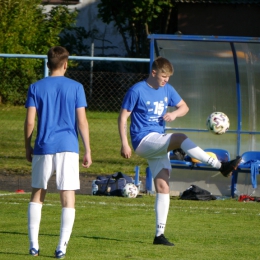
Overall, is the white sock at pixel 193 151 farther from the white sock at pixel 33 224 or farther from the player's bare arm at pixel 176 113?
the white sock at pixel 33 224

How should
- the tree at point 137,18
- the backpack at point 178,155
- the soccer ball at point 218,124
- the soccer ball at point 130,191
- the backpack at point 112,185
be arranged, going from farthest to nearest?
the tree at point 137,18
the backpack at point 178,155
the backpack at point 112,185
the soccer ball at point 130,191
the soccer ball at point 218,124

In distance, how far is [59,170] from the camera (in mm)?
6742

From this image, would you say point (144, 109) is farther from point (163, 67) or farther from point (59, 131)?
point (59, 131)

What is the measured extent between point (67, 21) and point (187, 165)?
1655 cm

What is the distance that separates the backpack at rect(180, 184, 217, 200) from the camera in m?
12.1

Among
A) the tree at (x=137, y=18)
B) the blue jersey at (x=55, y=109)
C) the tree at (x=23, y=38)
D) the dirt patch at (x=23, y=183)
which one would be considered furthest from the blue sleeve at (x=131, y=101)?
the tree at (x=137, y=18)

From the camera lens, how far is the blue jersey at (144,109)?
795 cm

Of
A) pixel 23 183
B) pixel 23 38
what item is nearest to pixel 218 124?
pixel 23 183

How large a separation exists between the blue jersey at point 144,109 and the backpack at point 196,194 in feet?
13.8

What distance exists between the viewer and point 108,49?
3225 cm

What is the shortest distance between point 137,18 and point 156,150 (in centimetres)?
2134

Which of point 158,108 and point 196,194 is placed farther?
point 196,194

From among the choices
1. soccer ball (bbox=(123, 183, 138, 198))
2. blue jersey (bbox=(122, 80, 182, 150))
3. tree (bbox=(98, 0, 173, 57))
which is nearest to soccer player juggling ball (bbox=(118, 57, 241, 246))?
blue jersey (bbox=(122, 80, 182, 150))

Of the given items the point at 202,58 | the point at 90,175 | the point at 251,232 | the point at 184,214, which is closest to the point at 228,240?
the point at 251,232
